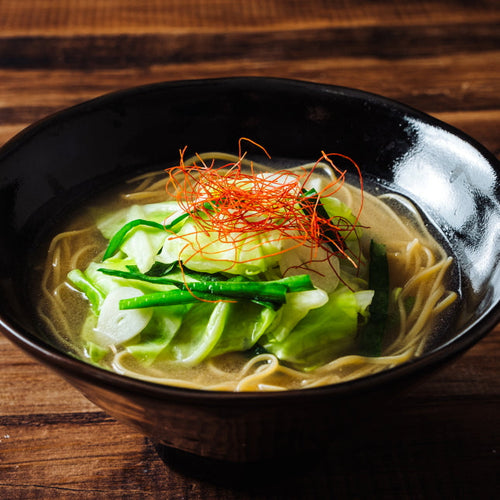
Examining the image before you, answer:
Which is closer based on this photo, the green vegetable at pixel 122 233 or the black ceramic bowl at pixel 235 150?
the black ceramic bowl at pixel 235 150

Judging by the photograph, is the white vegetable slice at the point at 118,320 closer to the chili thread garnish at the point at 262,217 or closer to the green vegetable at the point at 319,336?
the chili thread garnish at the point at 262,217

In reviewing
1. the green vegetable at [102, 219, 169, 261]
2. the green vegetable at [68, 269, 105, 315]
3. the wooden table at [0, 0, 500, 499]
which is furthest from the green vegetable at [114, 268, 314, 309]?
the wooden table at [0, 0, 500, 499]

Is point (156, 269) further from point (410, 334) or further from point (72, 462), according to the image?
point (410, 334)

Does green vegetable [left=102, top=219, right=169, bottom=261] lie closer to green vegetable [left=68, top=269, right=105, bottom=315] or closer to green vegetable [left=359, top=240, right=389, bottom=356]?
green vegetable [left=68, top=269, right=105, bottom=315]

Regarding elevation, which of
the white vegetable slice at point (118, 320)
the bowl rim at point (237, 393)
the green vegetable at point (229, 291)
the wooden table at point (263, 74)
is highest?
the bowl rim at point (237, 393)

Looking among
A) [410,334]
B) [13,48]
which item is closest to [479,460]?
[410,334]

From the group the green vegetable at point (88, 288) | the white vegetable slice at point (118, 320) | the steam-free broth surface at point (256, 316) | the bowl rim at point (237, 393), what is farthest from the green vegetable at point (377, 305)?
the green vegetable at point (88, 288)
